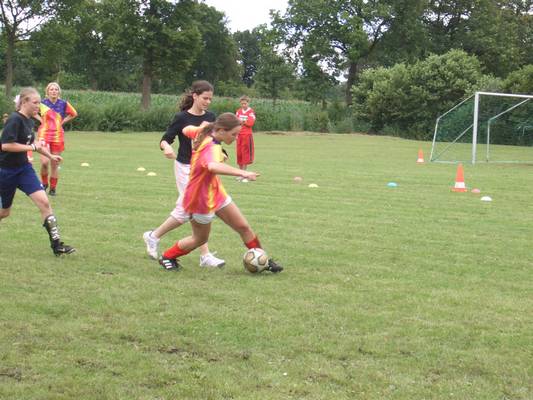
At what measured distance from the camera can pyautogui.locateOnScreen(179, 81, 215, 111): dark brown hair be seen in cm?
749

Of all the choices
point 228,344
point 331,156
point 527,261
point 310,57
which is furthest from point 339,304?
point 310,57

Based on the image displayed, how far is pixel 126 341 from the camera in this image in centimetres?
479

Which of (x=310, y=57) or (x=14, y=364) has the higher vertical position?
(x=310, y=57)

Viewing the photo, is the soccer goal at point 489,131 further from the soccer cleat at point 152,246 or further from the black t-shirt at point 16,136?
the black t-shirt at point 16,136

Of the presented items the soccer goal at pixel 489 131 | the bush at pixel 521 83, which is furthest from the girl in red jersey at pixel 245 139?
the bush at pixel 521 83

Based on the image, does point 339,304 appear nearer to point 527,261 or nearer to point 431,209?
point 527,261

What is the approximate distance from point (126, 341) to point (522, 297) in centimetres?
347

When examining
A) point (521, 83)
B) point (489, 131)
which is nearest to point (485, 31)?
point (521, 83)

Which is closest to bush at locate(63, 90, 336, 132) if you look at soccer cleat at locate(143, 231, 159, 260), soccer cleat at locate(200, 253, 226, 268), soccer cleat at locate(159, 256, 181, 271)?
soccer cleat at locate(143, 231, 159, 260)

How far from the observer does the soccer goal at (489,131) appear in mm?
27641

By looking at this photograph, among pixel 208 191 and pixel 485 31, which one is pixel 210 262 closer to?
pixel 208 191

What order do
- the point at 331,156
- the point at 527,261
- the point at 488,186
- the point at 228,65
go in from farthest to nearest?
the point at 228,65
the point at 331,156
the point at 488,186
the point at 527,261

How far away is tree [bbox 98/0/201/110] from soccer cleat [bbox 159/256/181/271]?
152 feet

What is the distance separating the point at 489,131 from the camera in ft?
96.0
